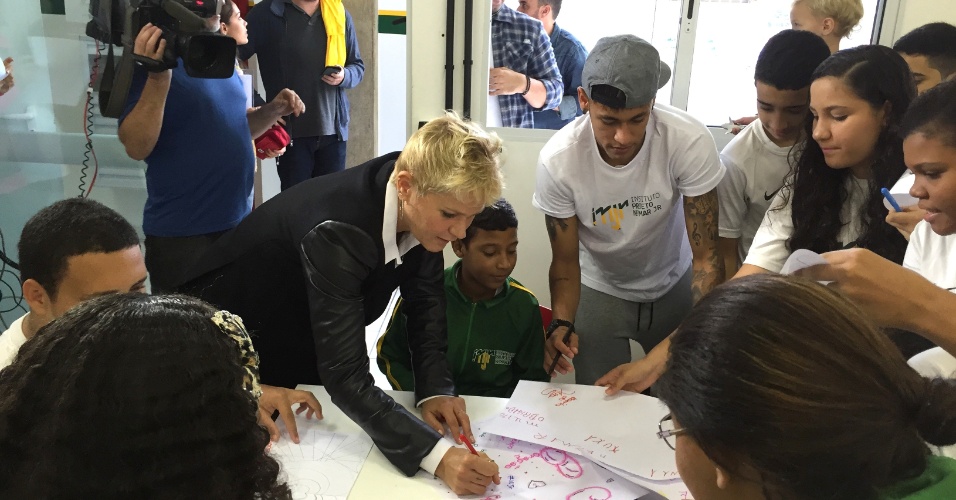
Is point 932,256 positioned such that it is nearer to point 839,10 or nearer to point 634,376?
point 634,376

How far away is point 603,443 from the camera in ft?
4.03

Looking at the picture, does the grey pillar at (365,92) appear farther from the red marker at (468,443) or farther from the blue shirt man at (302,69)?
the red marker at (468,443)

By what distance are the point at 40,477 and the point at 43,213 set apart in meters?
0.91

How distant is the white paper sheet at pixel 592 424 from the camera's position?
118 centimetres

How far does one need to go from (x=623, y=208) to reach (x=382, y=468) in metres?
0.91

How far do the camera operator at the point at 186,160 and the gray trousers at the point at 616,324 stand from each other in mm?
1006

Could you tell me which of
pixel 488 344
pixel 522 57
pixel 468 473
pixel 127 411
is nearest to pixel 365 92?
pixel 522 57

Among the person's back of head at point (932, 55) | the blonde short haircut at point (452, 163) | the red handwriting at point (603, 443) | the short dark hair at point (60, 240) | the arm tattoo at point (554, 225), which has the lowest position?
the red handwriting at point (603, 443)

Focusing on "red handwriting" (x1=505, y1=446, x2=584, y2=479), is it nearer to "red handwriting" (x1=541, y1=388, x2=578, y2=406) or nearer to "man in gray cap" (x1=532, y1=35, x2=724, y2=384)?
"red handwriting" (x1=541, y1=388, x2=578, y2=406)

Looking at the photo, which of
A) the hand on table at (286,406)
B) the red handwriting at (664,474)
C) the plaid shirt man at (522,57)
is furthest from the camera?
Result: the plaid shirt man at (522,57)

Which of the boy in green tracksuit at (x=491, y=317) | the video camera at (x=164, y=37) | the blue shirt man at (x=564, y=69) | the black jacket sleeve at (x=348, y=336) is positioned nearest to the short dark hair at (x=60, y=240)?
the black jacket sleeve at (x=348, y=336)

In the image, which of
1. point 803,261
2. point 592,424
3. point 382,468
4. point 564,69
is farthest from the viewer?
point 564,69

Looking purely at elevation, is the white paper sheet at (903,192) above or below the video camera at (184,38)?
below

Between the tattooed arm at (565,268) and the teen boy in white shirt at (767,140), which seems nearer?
the teen boy in white shirt at (767,140)
